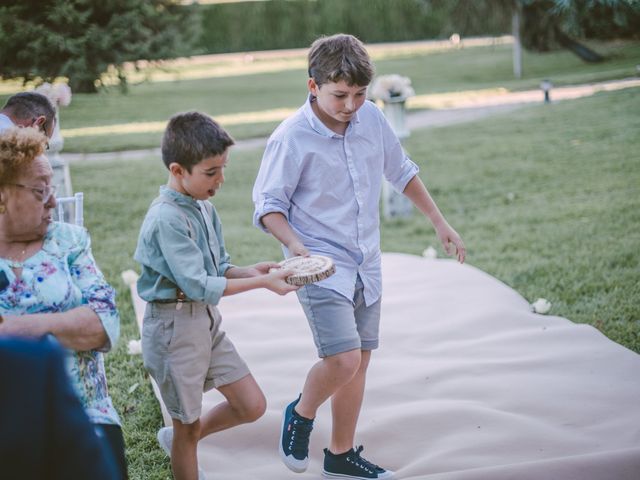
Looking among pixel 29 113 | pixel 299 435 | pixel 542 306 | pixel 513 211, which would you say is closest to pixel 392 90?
pixel 513 211

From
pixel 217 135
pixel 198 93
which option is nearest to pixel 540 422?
pixel 217 135

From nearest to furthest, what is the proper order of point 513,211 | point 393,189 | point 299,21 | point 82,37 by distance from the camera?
point 513,211 < point 393,189 < point 82,37 < point 299,21

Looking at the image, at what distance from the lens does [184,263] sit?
9.04ft

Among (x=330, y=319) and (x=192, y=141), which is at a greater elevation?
(x=192, y=141)

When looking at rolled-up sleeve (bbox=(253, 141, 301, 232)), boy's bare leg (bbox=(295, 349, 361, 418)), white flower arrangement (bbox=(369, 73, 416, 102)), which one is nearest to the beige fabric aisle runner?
boy's bare leg (bbox=(295, 349, 361, 418))

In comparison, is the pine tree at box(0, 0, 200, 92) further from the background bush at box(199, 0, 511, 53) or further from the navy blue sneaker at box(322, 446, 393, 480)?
the background bush at box(199, 0, 511, 53)

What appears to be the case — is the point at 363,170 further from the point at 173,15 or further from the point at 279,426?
the point at 173,15

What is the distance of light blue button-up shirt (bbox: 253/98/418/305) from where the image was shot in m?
3.21

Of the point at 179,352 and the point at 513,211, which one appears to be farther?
the point at 513,211

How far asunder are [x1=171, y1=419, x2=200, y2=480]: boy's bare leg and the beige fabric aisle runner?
415mm

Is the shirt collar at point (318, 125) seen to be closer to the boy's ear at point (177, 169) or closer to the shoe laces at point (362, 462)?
the boy's ear at point (177, 169)

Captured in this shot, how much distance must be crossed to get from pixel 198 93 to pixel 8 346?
2003 cm

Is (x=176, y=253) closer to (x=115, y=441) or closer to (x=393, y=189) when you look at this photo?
(x=115, y=441)

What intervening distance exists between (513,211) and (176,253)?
6.02m
